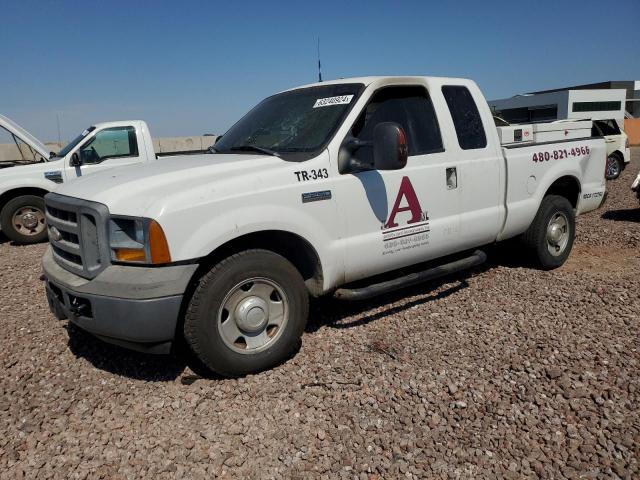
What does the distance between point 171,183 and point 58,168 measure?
5956mm

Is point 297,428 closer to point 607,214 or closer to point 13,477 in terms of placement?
point 13,477

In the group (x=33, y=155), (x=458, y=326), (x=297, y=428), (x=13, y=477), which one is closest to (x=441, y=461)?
(x=297, y=428)

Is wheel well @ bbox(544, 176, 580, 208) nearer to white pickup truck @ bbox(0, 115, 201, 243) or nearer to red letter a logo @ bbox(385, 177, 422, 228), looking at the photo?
red letter a logo @ bbox(385, 177, 422, 228)

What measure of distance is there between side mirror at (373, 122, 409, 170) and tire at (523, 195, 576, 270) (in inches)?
97.0

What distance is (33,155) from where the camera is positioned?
9.09 m

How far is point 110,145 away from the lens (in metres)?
Answer: 8.21

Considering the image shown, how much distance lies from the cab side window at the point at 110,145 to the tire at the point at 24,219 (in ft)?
3.50

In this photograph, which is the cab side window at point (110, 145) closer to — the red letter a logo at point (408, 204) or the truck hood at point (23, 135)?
the truck hood at point (23, 135)

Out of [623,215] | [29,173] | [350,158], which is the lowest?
[623,215]

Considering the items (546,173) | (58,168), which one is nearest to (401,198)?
(546,173)

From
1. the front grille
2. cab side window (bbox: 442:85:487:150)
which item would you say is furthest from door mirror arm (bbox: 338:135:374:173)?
the front grille

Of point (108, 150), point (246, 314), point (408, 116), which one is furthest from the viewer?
point (108, 150)

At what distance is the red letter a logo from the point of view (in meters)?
3.80

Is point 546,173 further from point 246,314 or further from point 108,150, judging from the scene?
point 108,150
